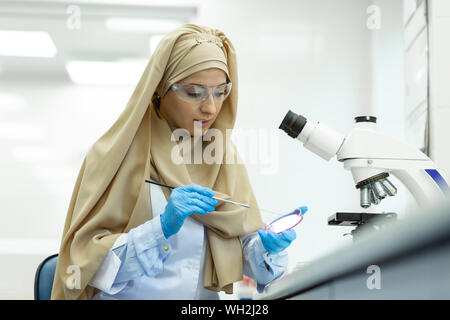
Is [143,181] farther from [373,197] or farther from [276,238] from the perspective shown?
[373,197]

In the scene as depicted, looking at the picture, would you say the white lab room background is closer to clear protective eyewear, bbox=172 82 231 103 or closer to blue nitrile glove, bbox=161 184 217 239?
clear protective eyewear, bbox=172 82 231 103

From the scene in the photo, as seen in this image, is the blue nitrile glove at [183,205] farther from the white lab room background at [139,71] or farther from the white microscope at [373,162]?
the white lab room background at [139,71]

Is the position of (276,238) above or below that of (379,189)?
below

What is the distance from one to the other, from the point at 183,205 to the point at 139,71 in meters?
2.17

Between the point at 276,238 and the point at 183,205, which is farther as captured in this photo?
the point at 276,238

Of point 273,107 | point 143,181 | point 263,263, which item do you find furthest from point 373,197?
point 273,107

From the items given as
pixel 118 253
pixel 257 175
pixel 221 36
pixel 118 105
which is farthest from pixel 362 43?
pixel 118 253

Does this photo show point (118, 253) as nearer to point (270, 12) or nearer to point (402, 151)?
point (402, 151)

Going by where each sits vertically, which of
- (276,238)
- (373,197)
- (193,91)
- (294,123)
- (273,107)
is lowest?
(276,238)

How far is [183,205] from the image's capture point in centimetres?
132

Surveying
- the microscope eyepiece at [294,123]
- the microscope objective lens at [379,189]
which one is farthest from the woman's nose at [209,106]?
the microscope objective lens at [379,189]

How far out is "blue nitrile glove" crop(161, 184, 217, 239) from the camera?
132 centimetres

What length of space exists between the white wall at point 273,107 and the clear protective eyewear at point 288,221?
166 centimetres

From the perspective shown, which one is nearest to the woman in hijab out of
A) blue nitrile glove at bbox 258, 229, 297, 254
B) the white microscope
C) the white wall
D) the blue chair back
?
blue nitrile glove at bbox 258, 229, 297, 254
